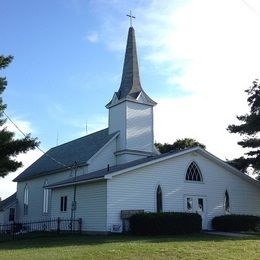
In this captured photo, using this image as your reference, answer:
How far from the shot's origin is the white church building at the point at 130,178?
29.5 metres

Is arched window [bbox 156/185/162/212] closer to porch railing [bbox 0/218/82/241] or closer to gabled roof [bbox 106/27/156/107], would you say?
porch railing [bbox 0/218/82/241]

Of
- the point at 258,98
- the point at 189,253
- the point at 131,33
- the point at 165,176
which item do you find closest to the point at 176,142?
the point at 131,33

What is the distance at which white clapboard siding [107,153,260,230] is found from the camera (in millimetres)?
29125

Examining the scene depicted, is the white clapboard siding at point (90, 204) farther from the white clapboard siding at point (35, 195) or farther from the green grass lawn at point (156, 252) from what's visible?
the green grass lawn at point (156, 252)

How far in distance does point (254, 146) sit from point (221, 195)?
27.8ft

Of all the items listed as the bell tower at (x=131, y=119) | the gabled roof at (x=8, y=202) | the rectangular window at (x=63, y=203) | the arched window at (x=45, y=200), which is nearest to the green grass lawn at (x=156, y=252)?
the rectangular window at (x=63, y=203)

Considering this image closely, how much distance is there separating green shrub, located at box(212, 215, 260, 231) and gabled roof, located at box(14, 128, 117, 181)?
11.8 metres

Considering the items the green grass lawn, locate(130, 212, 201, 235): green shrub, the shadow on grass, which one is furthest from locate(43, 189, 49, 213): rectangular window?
the green grass lawn

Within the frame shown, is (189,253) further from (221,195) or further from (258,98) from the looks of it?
(258,98)

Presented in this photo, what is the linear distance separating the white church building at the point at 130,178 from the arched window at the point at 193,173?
0.07 meters

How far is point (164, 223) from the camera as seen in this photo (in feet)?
88.2

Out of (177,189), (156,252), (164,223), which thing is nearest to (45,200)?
(177,189)

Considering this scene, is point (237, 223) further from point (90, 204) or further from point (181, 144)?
point (181, 144)

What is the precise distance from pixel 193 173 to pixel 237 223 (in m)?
4.34
